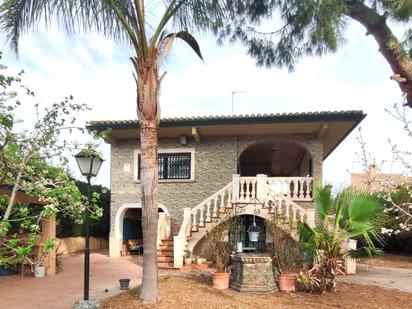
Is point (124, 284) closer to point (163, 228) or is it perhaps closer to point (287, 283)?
point (287, 283)

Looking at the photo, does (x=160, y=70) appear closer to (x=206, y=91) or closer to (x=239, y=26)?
(x=239, y=26)

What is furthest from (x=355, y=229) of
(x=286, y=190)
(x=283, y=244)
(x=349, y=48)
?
(x=286, y=190)

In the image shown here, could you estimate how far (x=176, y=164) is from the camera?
51.2 ft

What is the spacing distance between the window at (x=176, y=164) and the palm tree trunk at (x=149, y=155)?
7.45 metres

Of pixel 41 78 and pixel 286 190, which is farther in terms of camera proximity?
pixel 286 190

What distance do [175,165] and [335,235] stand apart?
8188mm

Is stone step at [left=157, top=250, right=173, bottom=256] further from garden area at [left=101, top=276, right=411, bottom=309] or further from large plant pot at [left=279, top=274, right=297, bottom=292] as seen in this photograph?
large plant pot at [left=279, top=274, right=297, bottom=292]

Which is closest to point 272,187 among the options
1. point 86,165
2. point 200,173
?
point 200,173

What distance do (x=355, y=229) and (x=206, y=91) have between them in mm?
6329

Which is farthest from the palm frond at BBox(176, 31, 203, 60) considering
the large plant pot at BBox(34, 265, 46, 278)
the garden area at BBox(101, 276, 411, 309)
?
the large plant pot at BBox(34, 265, 46, 278)

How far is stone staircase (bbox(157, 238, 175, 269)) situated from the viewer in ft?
41.0

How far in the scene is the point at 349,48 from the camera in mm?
8742

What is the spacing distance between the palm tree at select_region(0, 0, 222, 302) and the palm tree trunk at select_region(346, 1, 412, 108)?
307cm

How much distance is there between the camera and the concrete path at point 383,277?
980cm
